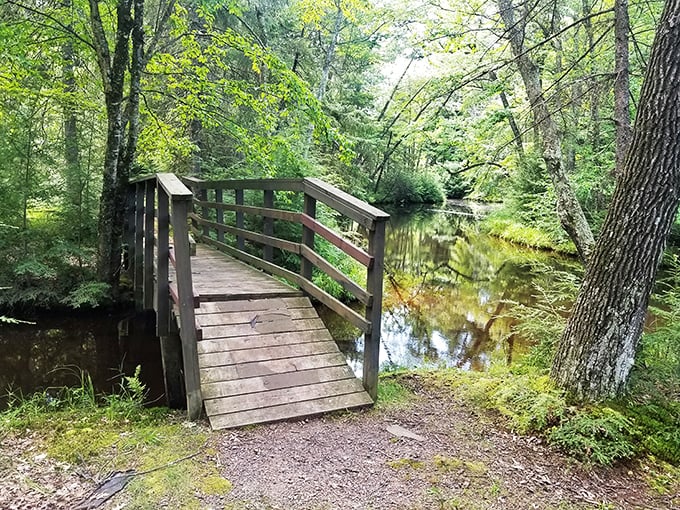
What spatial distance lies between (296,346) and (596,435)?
2316mm

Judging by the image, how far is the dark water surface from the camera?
5242 mm

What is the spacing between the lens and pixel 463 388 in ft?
13.1

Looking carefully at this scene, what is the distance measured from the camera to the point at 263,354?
12.4 ft

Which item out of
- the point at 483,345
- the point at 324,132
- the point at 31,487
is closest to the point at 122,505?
the point at 31,487

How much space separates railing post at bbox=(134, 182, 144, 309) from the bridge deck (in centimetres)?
255

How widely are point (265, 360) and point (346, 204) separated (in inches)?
57.1

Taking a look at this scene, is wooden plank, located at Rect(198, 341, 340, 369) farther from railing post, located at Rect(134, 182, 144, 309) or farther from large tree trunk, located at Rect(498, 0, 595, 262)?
large tree trunk, located at Rect(498, 0, 595, 262)

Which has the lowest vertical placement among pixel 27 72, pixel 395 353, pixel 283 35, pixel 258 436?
pixel 395 353

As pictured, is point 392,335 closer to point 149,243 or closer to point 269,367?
point 149,243

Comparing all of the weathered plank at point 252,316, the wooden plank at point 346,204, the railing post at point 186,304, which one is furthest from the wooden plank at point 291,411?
the wooden plank at point 346,204

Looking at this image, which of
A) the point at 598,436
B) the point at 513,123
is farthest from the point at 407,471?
the point at 513,123

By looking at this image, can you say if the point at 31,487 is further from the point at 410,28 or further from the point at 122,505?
the point at 410,28

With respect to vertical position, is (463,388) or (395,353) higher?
(463,388)

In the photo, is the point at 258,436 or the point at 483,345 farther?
the point at 483,345
